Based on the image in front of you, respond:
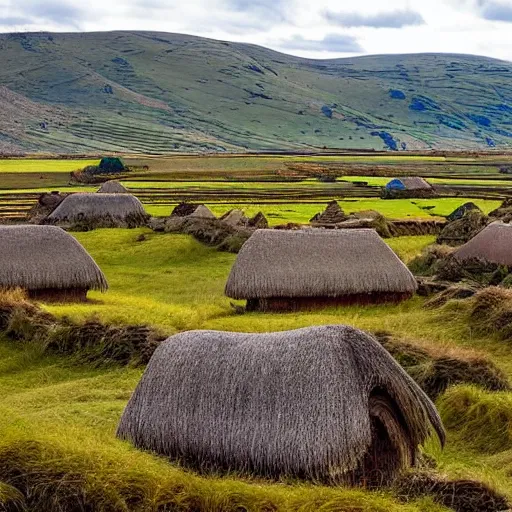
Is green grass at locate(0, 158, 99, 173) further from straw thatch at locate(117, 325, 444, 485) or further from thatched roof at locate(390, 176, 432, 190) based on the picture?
straw thatch at locate(117, 325, 444, 485)

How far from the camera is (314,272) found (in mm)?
28516

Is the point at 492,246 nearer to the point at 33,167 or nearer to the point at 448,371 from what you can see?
the point at 448,371

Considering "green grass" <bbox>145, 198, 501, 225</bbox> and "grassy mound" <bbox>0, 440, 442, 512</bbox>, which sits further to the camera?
"green grass" <bbox>145, 198, 501, 225</bbox>

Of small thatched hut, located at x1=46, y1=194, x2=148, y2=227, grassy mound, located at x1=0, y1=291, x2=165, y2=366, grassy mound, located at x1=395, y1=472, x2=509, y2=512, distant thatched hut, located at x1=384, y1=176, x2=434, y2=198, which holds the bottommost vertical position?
distant thatched hut, located at x1=384, y1=176, x2=434, y2=198

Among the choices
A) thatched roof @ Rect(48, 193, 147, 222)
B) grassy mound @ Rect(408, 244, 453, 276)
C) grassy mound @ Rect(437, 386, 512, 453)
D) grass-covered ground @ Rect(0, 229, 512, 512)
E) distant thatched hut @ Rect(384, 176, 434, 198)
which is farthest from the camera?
distant thatched hut @ Rect(384, 176, 434, 198)

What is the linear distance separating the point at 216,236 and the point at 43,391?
81.2 feet

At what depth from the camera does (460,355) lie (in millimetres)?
17734

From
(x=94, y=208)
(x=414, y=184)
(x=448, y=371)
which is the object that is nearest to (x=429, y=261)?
(x=448, y=371)

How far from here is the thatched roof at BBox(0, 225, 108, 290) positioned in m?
27.9

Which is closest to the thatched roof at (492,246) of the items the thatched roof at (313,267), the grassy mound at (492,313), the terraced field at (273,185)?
the thatched roof at (313,267)

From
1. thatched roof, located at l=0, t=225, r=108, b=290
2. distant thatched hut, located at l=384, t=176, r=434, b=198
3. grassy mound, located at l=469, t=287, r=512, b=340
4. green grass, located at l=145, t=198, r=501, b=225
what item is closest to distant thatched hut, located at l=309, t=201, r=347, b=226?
green grass, located at l=145, t=198, r=501, b=225

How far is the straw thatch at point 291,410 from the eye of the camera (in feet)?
35.8

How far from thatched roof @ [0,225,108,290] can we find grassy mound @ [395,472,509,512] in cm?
1905

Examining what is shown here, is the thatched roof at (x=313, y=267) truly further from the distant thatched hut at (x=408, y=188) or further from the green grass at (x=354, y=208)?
the distant thatched hut at (x=408, y=188)
